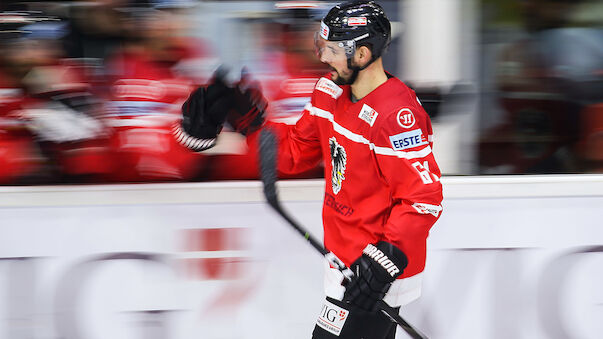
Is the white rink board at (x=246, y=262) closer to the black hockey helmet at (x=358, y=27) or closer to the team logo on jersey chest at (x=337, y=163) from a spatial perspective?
the team logo on jersey chest at (x=337, y=163)

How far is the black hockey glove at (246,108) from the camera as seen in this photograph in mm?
2215

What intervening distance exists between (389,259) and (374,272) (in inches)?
2.3

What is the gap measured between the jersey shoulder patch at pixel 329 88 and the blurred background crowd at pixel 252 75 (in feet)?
1.91

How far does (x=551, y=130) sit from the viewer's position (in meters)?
2.89

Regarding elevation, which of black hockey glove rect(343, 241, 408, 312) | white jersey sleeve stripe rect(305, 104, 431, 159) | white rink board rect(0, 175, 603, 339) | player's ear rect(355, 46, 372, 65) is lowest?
white rink board rect(0, 175, 603, 339)

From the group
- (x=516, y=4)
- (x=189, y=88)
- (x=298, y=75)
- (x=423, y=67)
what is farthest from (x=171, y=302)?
(x=516, y=4)

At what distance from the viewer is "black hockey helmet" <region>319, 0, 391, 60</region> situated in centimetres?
197

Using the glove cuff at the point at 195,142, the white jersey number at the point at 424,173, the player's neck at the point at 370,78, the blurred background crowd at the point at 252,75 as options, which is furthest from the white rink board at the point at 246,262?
the white jersey number at the point at 424,173

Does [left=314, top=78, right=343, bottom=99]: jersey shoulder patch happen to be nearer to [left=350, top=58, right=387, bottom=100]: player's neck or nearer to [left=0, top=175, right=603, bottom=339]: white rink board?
[left=350, top=58, right=387, bottom=100]: player's neck

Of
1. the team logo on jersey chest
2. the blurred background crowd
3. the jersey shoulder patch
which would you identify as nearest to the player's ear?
the jersey shoulder patch

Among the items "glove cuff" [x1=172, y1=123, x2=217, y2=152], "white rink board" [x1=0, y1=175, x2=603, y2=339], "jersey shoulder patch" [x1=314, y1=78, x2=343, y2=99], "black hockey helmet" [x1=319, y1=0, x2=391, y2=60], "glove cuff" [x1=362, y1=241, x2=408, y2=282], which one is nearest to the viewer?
"glove cuff" [x1=362, y1=241, x2=408, y2=282]

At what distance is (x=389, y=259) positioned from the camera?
187 cm

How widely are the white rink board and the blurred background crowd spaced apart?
0.12m

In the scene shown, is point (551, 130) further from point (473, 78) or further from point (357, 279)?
point (357, 279)
